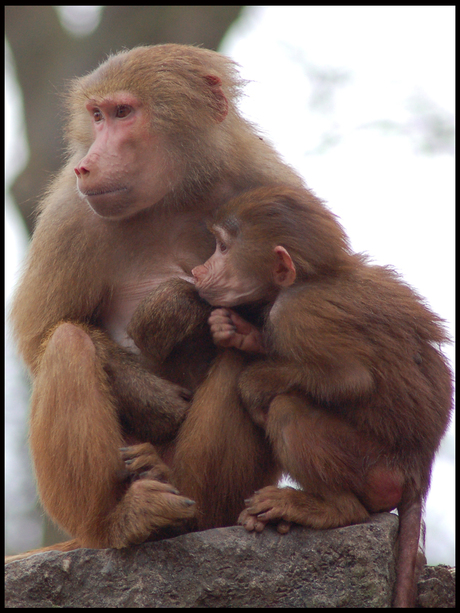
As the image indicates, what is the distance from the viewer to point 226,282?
3502 millimetres

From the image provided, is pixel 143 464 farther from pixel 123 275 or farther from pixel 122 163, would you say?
pixel 122 163

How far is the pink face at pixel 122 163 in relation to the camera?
3463mm

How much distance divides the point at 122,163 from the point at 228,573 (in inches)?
70.5

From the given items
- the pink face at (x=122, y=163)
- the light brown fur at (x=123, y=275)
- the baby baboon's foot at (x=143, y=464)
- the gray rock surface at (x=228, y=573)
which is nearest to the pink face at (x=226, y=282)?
the light brown fur at (x=123, y=275)

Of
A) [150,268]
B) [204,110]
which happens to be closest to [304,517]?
[150,268]

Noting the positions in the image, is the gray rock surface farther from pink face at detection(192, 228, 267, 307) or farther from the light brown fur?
pink face at detection(192, 228, 267, 307)

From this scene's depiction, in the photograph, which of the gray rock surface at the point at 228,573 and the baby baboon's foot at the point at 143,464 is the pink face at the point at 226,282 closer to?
the baby baboon's foot at the point at 143,464

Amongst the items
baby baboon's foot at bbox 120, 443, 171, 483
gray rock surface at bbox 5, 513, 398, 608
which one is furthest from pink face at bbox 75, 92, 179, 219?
gray rock surface at bbox 5, 513, 398, 608

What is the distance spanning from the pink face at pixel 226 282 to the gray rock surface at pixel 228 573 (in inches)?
39.3

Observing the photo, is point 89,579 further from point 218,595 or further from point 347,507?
point 347,507

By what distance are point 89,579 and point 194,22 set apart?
7.14 m

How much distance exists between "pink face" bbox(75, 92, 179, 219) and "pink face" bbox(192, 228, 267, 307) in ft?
1.29

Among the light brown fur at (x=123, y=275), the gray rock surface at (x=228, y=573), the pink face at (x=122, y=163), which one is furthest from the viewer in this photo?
the pink face at (x=122, y=163)

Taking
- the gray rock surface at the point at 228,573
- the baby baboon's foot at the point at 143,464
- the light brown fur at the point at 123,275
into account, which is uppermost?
the light brown fur at the point at 123,275
